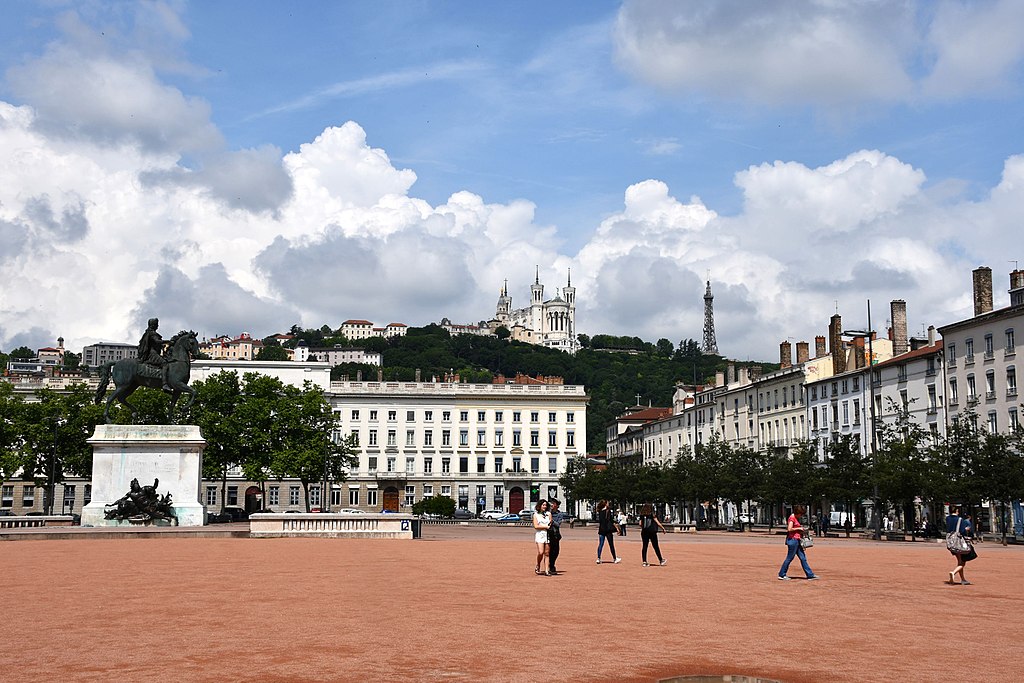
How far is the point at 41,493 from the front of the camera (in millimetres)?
113000

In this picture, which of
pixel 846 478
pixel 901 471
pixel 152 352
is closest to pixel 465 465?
pixel 846 478

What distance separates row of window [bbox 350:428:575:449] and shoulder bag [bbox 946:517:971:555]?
101m

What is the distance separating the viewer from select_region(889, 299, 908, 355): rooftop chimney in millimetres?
93938

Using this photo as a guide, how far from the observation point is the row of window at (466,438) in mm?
123125

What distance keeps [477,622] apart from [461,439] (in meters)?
109

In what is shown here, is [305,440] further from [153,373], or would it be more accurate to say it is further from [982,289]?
[982,289]

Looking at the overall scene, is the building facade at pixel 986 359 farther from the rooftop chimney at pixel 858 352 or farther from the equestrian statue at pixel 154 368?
the equestrian statue at pixel 154 368

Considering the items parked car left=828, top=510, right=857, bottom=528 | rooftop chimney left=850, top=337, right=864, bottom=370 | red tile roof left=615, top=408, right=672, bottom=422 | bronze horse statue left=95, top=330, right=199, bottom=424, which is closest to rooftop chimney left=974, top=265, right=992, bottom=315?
rooftop chimney left=850, top=337, right=864, bottom=370

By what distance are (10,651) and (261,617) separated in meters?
3.95

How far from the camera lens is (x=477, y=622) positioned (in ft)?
51.5

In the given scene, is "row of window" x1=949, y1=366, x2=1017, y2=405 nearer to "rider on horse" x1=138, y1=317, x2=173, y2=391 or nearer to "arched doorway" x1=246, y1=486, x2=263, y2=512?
"rider on horse" x1=138, y1=317, x2=173, y2=391

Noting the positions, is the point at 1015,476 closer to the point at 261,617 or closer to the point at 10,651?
the point at 261,617

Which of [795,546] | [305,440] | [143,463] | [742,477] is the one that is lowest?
[795,546]

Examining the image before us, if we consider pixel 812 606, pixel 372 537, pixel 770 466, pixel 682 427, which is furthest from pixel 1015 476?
pixel 682 427
